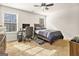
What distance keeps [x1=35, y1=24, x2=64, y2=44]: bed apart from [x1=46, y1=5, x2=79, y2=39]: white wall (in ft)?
0.22

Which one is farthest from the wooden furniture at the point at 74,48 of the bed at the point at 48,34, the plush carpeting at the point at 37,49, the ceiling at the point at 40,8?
the ceiling at the point at 40,8

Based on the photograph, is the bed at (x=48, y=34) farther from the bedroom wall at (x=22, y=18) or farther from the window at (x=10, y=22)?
the window at (x=10, y=22)

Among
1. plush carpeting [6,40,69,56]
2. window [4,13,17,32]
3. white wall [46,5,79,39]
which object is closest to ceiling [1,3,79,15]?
white wall [46,5,79,39]

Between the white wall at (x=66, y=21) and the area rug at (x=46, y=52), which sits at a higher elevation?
→ the white wall at (x=66, y=21)

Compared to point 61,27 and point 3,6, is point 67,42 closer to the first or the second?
point 61,27

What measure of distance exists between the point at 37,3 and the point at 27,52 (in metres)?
0.76

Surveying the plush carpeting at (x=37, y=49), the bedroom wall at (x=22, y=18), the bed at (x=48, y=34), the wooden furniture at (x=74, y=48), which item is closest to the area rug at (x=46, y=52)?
the plush carpeting at (x=37, y=49)

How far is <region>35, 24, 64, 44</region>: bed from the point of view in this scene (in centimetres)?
173

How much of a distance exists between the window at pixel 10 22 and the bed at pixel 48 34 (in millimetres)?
369

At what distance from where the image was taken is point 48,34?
1.75 m

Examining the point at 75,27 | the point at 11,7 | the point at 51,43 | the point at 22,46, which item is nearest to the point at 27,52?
the point at 22,46

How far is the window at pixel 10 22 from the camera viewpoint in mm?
1678

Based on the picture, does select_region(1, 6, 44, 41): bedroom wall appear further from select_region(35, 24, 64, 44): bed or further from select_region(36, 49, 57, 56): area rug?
select_region(36, 49, 57, 56): area rug

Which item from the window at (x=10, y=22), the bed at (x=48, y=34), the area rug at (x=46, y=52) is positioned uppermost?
the window at (x=10, y=22)
